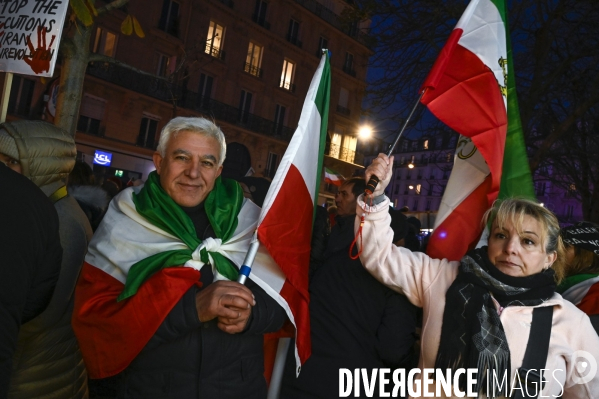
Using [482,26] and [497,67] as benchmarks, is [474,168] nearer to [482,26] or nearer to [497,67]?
[497,67]

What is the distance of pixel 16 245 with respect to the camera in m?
1.70

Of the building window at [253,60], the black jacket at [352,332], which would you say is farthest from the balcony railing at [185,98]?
the black jacket at [352,332]

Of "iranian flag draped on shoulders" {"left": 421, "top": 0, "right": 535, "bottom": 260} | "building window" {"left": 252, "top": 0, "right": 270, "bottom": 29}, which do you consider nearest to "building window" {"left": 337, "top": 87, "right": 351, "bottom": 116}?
"building window" {"left": 252, "top": 0, "right": 270, "bottom": 29}

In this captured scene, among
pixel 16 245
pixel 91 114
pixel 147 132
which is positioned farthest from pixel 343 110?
pixel 16 245

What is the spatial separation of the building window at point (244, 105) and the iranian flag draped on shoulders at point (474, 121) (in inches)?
1049

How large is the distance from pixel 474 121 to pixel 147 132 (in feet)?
78.9

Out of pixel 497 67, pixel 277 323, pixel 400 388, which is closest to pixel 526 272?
pixel 400 388

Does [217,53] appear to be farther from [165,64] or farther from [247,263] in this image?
[247,263]

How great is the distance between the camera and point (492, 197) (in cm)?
304

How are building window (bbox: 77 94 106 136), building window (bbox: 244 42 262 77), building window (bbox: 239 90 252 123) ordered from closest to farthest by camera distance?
building window (bbox: 77 94 106 136) → building window (bbox: 239 90 252 123) → building window (bbox: 244 42 262 77)

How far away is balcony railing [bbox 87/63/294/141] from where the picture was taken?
2377 centimetres

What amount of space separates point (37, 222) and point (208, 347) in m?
0.88

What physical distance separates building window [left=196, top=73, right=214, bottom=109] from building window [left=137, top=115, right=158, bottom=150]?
8.63 feet

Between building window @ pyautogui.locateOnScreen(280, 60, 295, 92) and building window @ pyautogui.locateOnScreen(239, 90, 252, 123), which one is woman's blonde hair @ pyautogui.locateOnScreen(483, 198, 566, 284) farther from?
building window @ pyautogui.locateOnScreen(280, 60, 295, 92)
